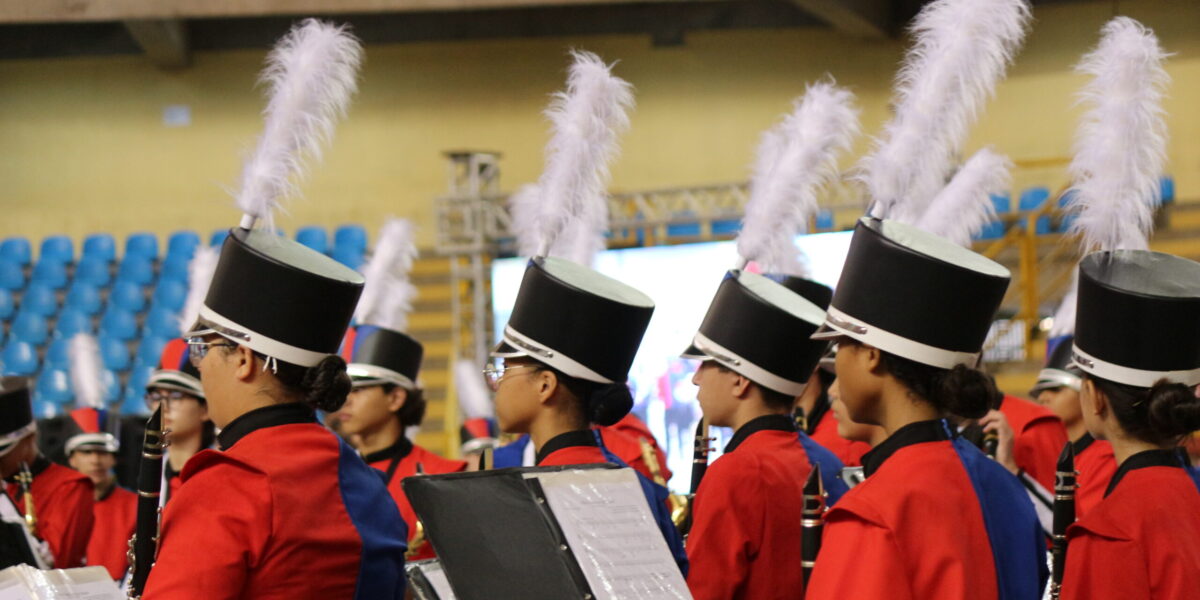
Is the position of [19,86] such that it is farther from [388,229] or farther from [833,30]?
[388,229]

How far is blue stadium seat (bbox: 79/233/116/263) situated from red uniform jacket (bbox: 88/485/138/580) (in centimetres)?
931

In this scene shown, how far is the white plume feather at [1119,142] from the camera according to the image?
311cm

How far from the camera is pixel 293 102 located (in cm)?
308

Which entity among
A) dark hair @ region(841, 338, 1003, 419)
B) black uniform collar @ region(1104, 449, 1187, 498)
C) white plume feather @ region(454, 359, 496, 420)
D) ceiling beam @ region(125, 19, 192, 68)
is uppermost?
ceiling beam @ region(125, 19, 192, 68)

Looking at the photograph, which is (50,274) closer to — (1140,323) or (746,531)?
(746,531)

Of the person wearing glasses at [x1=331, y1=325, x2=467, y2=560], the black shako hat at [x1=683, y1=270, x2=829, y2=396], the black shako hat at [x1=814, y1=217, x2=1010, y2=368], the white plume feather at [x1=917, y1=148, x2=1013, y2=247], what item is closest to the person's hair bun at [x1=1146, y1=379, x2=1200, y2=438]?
the black shako hat at [x1=814, y1=217, x2=1010, y2=368]

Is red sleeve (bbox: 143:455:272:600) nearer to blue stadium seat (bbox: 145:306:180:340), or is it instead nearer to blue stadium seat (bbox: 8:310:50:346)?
blue stadium seat (bbox: 145:306:180:340)

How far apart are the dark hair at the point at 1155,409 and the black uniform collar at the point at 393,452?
3.35m

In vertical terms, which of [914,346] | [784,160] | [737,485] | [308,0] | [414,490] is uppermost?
[308,0]

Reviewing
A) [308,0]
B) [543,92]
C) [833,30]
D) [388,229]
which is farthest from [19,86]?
[388,229]

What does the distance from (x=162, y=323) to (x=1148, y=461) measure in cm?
1295

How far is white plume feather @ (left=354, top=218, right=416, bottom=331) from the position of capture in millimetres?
7168

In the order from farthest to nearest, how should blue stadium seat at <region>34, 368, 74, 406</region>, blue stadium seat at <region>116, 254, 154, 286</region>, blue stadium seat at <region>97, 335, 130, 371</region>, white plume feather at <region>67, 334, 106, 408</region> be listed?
blue stadium seat at <region>116, 254, 154, 286</region> < blue stadium seat at <region>97, 335, 130, 371</region> < blue stadium seat at <region>34, 368, 74, 406</region> < white plume feather at <region>67, 334, 106, 408</region>

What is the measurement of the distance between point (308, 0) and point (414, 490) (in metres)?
12.5
